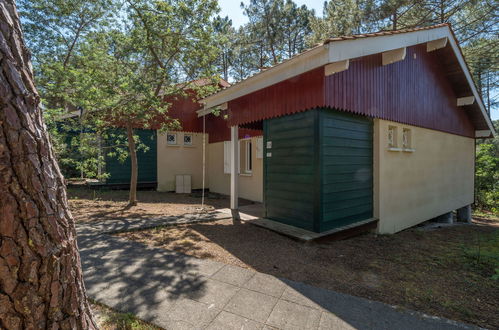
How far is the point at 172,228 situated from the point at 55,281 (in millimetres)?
4007

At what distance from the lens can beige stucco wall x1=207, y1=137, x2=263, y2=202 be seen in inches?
344

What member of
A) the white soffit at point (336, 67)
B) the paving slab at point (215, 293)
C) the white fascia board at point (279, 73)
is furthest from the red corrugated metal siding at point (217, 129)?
the paving slab at point (215, 293)

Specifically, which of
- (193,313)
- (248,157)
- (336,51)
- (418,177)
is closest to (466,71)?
(418,177)

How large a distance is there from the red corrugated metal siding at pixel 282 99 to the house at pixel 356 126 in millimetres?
20

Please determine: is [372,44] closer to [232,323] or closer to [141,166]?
[232,323]

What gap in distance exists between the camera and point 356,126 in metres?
5.25

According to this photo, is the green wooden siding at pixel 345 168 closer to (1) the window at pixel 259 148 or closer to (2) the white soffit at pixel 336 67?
(2) the white soffit at pixel 336 67

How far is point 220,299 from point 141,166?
32.4 ft

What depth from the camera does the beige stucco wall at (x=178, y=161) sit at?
1109cm

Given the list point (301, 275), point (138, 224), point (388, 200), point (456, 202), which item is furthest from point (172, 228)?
point (456, 202)

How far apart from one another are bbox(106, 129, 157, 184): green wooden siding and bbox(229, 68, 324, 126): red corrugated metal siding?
598 centimetres

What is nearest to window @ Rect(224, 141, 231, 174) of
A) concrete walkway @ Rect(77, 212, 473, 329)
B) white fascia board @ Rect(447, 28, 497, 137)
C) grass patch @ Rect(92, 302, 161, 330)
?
concrete walkway @ Rect(77, 212, 473, 329)

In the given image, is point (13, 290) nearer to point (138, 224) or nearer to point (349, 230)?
point (138, 224)

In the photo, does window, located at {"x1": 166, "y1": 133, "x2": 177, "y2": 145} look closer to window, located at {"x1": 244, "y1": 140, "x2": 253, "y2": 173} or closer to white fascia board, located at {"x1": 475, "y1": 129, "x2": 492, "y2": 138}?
window, located at {"x1": 244, "y1": 140, "x2": 253, "y2": 173}
